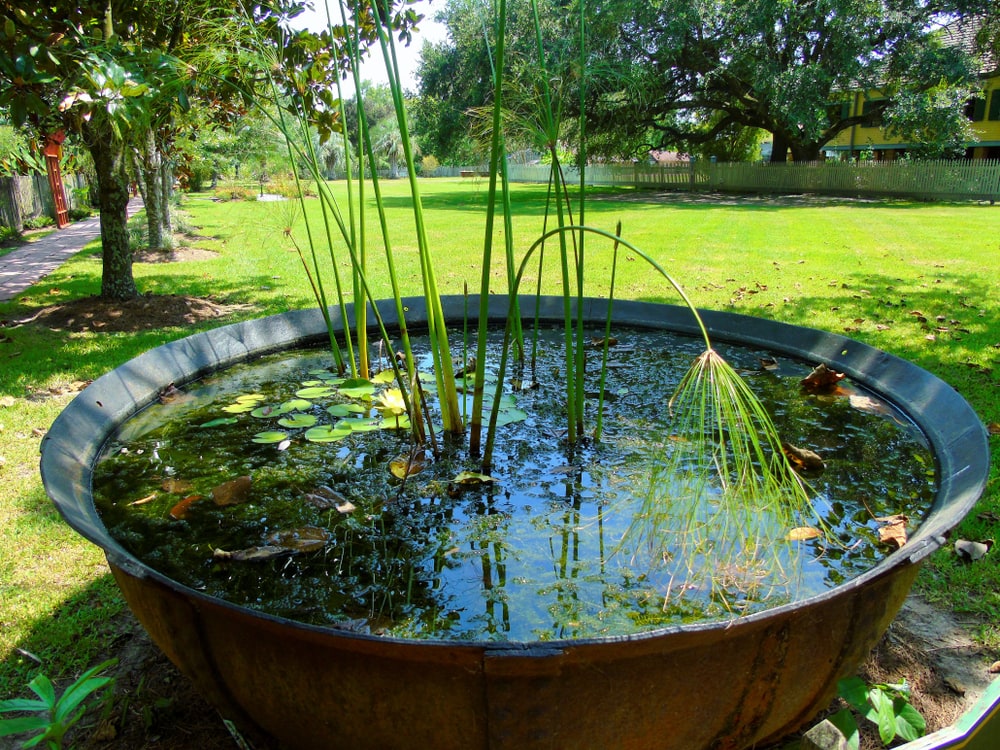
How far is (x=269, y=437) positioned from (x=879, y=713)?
2140 mm

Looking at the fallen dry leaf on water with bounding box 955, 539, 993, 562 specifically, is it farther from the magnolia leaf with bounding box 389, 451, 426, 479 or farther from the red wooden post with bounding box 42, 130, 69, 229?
the red wooden post with bounding box 42, 130, 69, 229

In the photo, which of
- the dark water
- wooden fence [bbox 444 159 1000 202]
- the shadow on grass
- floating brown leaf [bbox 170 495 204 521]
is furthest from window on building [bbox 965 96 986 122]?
the shadow on grass

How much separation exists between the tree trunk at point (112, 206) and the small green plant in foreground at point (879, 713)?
551 centimetres

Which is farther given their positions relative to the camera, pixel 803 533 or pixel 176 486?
pixel 176 486

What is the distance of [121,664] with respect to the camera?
1964 mm

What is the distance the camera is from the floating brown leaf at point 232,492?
2.20m

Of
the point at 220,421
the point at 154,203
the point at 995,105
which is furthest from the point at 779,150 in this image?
the point at 220,421

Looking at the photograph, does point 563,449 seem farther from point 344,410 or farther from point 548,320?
point 548,320

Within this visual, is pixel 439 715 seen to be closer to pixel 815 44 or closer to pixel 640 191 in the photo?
pixel 815 44

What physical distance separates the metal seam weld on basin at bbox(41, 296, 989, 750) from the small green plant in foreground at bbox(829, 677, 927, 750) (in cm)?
5

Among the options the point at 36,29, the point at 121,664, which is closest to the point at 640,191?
the point at 36,29

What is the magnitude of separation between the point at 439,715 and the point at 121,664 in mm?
1244

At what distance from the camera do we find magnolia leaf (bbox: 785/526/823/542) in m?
1.88

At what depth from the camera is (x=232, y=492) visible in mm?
2223
